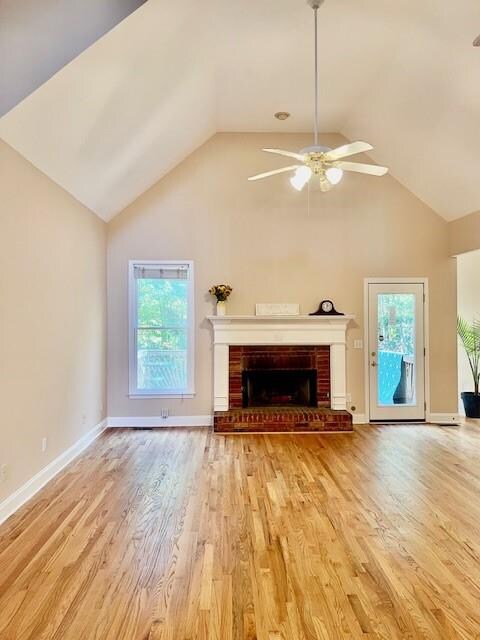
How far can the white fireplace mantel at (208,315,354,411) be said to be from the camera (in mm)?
5801

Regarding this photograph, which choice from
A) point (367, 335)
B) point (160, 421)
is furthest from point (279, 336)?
point (160, 421)

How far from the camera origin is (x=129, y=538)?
109 inches

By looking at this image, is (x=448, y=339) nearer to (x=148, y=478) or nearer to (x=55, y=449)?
(x=148, y=478)

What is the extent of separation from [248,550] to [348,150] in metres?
2.99

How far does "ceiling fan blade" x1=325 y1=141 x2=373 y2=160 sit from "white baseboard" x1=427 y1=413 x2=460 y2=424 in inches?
173

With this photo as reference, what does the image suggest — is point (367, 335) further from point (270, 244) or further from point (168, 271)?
point (168, 271)

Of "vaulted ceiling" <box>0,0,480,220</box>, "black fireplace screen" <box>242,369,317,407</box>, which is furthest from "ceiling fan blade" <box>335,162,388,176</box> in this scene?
"black fireplace screen" <box>242,369,317,407</box>

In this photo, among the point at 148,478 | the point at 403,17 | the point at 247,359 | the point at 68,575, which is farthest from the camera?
the point at 247,359

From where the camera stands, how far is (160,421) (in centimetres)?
588

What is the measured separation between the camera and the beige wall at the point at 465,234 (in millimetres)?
5365

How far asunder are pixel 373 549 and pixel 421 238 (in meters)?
4.75

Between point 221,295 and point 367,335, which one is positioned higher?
point 221,295

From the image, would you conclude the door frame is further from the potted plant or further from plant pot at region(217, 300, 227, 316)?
plant pot at region(217, 300, 227, 316)

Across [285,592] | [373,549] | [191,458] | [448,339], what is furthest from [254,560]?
[448,339]
